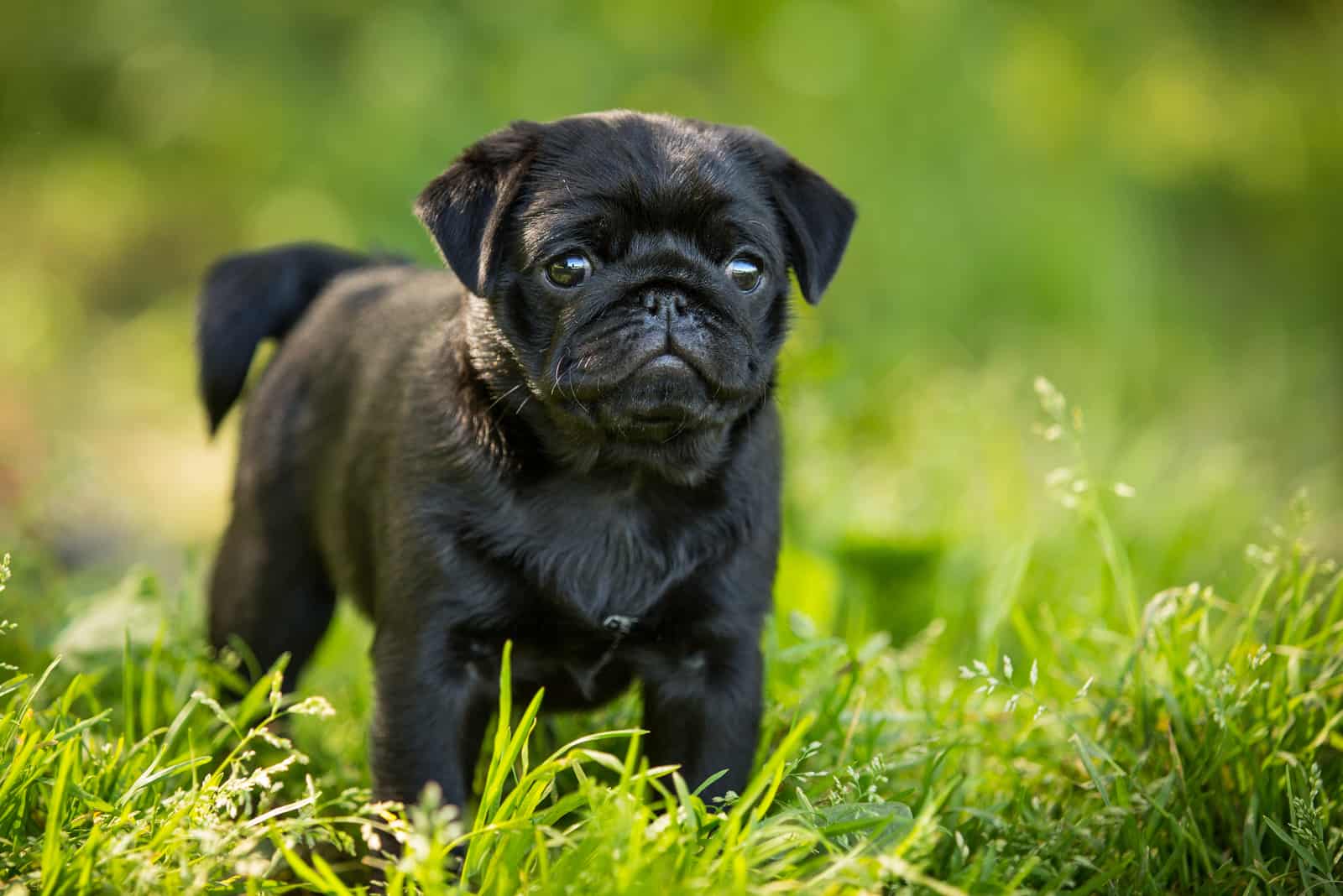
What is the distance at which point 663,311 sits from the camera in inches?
115

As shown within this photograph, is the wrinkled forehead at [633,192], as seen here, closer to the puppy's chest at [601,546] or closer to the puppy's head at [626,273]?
the puppy's head at [626,273]

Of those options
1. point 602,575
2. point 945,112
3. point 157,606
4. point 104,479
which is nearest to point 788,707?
point 602,575

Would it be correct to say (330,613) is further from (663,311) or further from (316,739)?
(663,311)

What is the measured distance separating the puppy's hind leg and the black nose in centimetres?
133

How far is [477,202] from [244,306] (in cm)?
127

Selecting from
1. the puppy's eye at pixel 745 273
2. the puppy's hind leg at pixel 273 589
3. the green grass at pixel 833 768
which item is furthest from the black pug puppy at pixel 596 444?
the puppy's hind leg at pixel 273 589

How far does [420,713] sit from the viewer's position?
2949 millimetres

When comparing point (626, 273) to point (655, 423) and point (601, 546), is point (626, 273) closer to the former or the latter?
point (655, 423)

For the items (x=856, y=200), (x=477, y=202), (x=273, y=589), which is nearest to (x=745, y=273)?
(x=477, y=202)

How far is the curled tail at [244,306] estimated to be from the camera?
3992 millimetres

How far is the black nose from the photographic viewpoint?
9.55 feet

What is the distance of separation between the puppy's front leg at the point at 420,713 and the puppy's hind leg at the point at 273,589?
84 centimetres

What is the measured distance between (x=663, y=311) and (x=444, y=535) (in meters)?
0.66

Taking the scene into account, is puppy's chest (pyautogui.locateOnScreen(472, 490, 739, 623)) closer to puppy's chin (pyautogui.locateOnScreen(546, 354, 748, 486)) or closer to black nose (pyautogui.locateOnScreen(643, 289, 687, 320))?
puppy's chin (pyautogui.locateOnScreen(546, 354, 748, 486))
